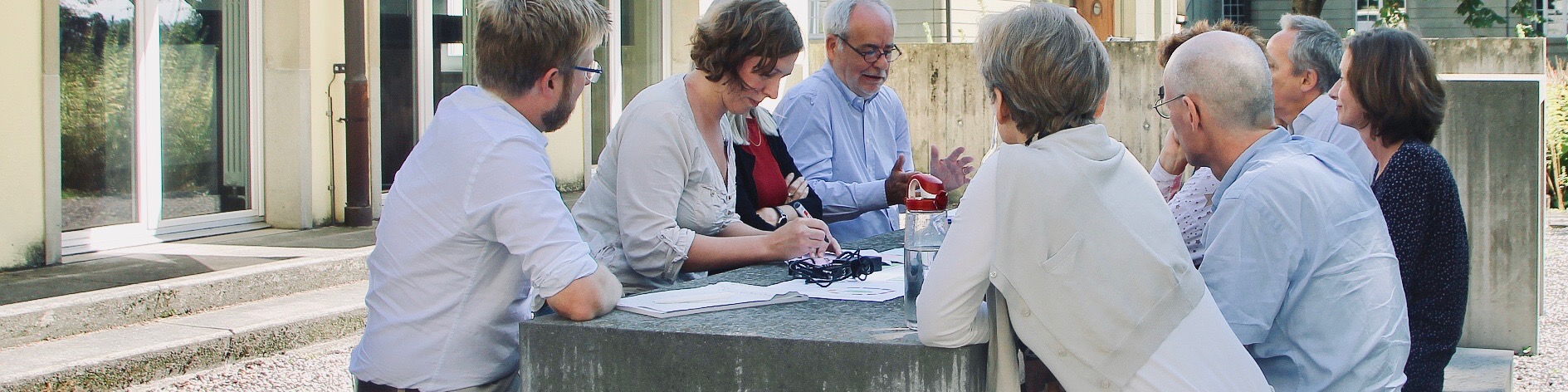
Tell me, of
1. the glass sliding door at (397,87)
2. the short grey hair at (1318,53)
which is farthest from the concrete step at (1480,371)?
the glass sliding door at (397,87)

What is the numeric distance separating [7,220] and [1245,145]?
627cm

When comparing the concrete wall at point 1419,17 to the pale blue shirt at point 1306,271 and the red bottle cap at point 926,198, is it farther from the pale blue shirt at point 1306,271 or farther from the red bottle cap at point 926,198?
the red bottle cap at point 926,198

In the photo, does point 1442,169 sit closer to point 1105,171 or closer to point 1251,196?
point 1251,196

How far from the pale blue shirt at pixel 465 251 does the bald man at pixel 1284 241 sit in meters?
1.22

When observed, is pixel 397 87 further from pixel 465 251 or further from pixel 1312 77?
pixel 465 251

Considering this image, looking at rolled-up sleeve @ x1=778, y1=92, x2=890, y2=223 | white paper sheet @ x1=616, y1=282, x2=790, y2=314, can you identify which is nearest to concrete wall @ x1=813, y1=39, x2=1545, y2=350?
rolled-up sleeve @ x1=778, y1=92, x2=890, y2=223

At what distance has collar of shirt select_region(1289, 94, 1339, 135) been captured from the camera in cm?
407

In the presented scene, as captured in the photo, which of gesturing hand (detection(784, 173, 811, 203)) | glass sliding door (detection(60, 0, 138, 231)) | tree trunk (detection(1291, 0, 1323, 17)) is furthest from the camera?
tree trunk (detection(1291, 0, 1323, 17))

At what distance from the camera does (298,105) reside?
887 centimetres

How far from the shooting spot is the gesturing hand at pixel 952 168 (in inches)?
173

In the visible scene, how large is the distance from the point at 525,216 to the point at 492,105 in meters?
0.28

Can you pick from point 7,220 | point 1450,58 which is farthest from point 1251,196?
point 1450,58

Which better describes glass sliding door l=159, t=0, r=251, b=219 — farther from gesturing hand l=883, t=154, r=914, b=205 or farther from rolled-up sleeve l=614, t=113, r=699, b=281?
rolled-up sleeve l=614, t=113, r=699, b=281

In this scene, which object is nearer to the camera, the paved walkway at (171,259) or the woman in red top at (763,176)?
the woman in red top at (763,176)
